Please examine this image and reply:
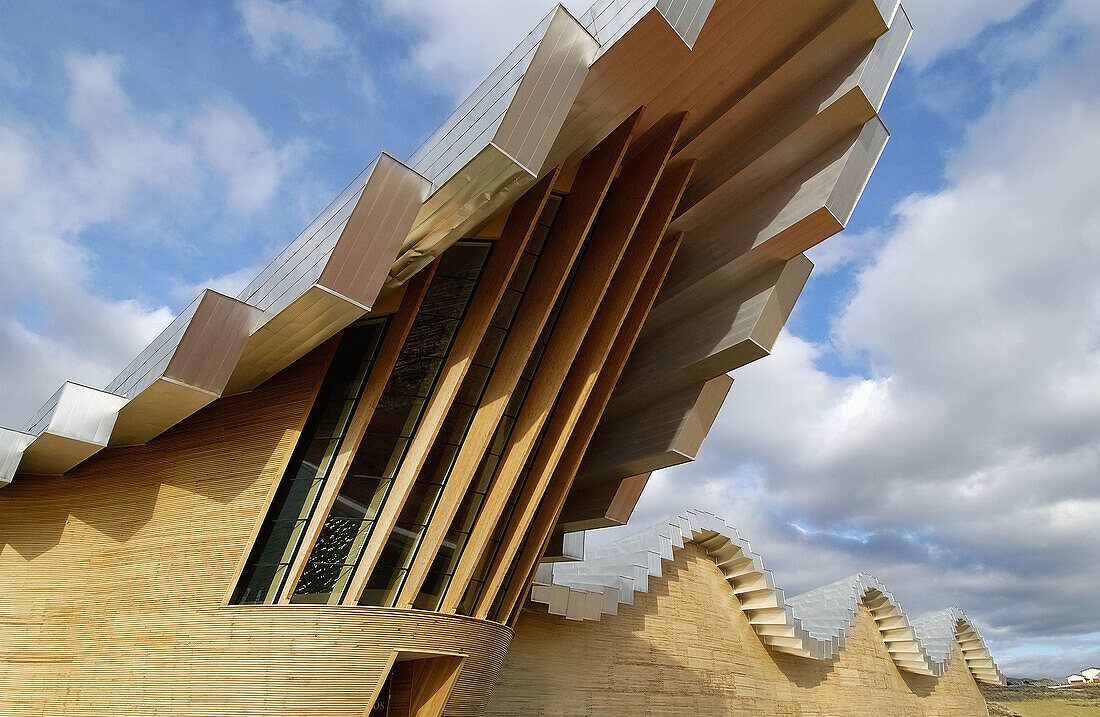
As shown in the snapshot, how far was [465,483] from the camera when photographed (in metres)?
12.3

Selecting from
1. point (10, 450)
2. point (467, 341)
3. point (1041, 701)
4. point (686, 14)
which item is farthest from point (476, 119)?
point (1041, 701)

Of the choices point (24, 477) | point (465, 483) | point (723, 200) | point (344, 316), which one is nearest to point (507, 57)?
point (344, 316)

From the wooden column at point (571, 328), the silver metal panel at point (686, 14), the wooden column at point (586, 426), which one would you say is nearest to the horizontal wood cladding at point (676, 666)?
the wooden column at point (586, 426)

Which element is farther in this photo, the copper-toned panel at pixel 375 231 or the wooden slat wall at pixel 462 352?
the wooden slat wall at pixel 462 352

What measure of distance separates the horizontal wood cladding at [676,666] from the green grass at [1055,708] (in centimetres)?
1951

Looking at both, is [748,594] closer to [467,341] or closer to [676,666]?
[676,666]

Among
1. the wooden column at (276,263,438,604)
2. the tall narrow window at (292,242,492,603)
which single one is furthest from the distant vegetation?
the wooden column at (276,263,438,604)

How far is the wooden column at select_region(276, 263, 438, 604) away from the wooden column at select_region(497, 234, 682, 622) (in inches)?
152

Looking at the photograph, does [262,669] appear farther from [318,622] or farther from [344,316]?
[344,316]

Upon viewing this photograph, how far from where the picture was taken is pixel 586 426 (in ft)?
49.1

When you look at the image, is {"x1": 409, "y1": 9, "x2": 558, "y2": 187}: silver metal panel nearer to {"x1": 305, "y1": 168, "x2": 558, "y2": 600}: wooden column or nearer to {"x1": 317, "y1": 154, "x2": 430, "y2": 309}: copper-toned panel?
{"x1": 317, "y1": 154, "x2": 430, "y2": 309}: copper-toned panel

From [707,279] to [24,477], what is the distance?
1256cm

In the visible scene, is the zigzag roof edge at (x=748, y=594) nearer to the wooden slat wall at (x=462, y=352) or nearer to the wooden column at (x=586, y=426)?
the wooden column at (x=586, y=426)

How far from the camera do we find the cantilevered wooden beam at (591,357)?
43.2 feet
